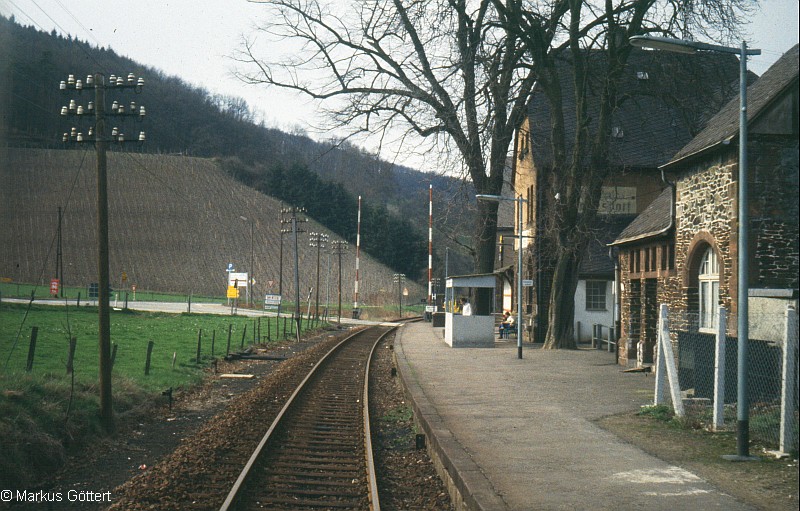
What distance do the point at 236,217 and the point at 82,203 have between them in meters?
34.0

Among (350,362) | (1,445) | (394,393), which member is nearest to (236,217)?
(350,362)

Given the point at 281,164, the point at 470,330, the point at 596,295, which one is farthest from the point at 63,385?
the point at 281,164

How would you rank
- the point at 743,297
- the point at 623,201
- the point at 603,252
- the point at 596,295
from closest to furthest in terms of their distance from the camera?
1. the point at 743,297
2. the point at 623,201
3. the point at 596,295
4. the point at 603,252

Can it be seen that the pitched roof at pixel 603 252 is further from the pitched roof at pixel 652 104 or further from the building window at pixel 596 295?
the pitched roof at pixel 652 104

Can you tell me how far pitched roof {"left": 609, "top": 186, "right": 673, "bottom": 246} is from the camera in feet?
63.9

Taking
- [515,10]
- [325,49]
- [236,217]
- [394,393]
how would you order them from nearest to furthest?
[394,393] < [515,10] < [325,49] < [236,217]

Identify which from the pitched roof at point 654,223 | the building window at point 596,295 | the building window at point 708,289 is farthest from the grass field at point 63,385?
the building window at point 596,295

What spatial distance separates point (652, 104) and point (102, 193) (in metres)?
28.5

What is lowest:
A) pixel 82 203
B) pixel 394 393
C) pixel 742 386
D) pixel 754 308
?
pixel 394 393

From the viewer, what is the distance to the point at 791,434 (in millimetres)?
9062

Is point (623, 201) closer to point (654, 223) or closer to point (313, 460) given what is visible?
point (654, 223)

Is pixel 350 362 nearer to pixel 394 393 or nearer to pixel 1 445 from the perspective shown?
pixel 394 393

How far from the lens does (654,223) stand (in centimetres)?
2070

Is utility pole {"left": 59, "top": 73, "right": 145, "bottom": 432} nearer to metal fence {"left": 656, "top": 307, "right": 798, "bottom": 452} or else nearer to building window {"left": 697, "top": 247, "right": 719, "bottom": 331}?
metal fence {"left": 656, "top": 307, "right": 798, "bottom": 452}
